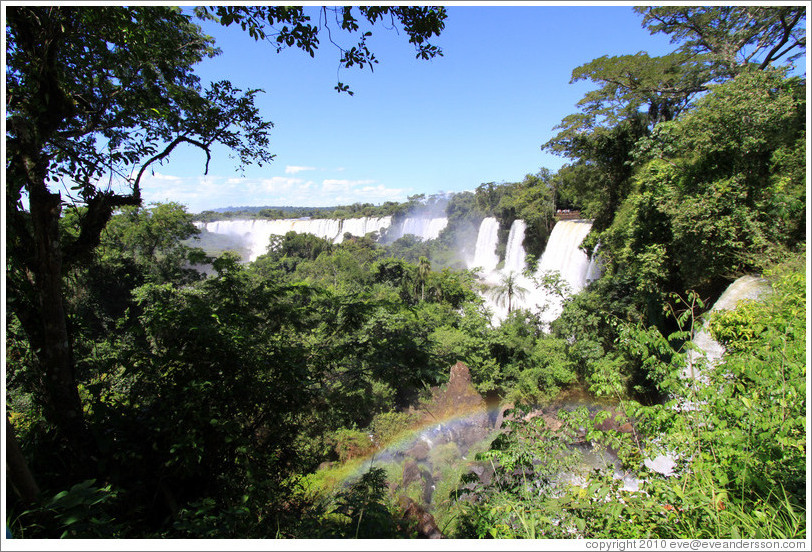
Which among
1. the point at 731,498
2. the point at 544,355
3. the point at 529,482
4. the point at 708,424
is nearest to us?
the point at 731,498

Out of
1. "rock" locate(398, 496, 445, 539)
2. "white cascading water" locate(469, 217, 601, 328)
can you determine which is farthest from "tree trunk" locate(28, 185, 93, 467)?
"white cascading water" locate(469, 217, 601, 328)

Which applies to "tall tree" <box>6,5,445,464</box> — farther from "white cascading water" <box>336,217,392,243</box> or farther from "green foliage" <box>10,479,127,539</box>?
"white cascading water" <box>336,217,392,243</box>

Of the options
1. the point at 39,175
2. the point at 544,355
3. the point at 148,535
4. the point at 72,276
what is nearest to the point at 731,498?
the point at 148,535

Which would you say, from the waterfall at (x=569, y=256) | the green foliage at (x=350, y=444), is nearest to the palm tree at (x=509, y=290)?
the waterfall at (x=569, y=256)

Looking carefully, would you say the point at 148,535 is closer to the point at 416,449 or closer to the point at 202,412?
the point at 202,412

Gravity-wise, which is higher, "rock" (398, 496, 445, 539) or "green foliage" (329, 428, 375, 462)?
"rock" (398, 496, 445, 539)
